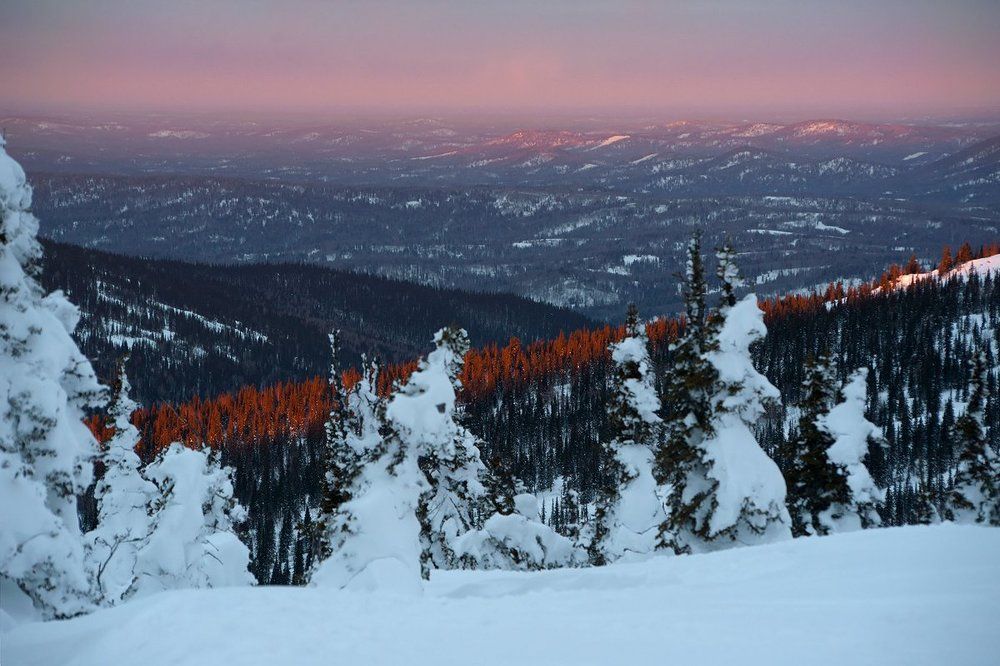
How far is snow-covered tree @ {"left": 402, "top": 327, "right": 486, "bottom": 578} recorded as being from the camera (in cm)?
1978

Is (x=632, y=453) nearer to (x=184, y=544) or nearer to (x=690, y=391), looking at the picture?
(x=690, y=391)

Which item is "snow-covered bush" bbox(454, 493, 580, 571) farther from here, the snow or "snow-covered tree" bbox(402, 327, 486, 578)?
the snow

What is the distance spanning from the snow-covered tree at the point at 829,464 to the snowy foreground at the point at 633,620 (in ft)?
29.9

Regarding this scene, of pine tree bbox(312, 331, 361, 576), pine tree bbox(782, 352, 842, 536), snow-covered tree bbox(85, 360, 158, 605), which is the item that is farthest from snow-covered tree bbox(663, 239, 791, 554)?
snow-covered tree bbox(85, 360, 158, 605)

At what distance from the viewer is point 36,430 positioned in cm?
1627

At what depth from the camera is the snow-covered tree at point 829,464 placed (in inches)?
1083

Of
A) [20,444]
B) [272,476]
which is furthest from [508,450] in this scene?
[20,444]

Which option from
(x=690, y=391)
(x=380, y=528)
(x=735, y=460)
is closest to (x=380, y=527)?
(x=380, y=528)

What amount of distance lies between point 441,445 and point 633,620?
7.19 metres

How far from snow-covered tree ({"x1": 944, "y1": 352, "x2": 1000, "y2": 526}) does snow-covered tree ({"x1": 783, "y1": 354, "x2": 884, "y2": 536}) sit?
19.8 feet

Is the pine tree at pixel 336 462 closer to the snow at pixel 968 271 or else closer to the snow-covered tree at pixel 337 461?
the snow-covered tree at pixel 337 461

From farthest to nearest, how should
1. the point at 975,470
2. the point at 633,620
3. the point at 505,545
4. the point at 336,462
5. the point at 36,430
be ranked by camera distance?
the point at 975,470
the point at 505,545
the point at 336,462
the point at 36,430
the point at 633,620

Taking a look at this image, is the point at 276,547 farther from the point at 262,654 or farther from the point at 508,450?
the point at 262,654

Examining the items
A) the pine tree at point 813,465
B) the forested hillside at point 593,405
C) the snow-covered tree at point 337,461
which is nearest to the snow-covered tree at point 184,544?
the snow-covered tree at point 337,461
